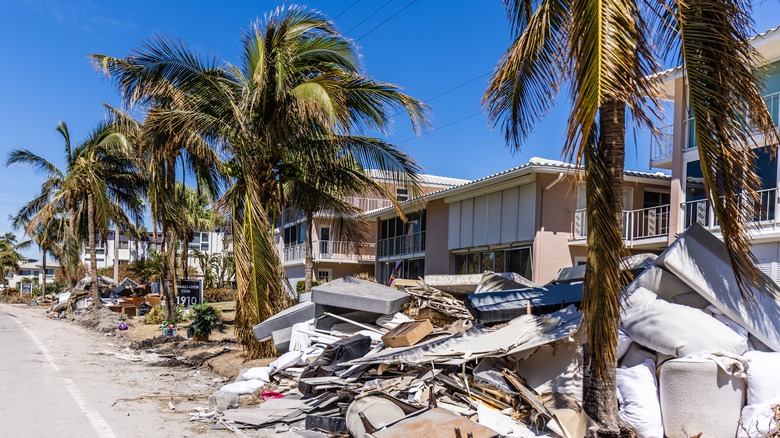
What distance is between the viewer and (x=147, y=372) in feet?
42.0

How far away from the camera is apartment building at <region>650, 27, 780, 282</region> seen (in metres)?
15.6

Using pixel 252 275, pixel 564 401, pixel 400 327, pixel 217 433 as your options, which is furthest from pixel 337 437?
pixel 252 275

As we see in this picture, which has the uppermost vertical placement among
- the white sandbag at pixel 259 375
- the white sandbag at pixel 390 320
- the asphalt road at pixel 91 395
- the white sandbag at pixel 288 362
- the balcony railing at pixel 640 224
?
the balcony railing at pixel 640 224

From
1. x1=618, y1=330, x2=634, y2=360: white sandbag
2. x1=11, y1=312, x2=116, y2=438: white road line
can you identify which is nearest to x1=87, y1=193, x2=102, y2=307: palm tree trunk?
x1=11, y1=312, x2=116, y2=438: white road line

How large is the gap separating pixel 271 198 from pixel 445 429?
30.3 feet

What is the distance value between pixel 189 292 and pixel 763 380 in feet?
70.2

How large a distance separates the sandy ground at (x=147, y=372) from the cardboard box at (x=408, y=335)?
87.9 inches

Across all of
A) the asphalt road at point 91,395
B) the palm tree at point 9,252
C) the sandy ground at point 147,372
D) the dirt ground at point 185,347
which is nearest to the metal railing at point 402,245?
the dirt ground at point 185,347

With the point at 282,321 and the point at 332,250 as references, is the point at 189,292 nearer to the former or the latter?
the point at 282,321

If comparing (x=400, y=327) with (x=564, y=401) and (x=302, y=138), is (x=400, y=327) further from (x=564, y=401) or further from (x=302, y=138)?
(x=302, y=138)

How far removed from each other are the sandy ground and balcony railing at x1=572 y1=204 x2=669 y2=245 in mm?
12100

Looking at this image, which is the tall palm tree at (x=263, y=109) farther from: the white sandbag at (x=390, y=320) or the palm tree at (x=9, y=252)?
the palm tree at (x=9, y=252)

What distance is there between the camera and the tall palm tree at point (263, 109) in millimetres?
12750

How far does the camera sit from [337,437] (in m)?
6.98
